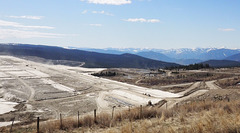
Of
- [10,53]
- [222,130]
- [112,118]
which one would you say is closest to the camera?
[222,130]

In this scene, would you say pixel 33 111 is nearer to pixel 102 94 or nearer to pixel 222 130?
pixel 102 94

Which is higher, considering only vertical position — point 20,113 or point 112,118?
point 112,118

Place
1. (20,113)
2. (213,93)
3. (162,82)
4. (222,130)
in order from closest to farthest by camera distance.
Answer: (222,130) → (20,113) → (213,93) → (162,82)

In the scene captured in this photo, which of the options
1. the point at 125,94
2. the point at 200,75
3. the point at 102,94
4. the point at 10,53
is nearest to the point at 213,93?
the point at 125,94

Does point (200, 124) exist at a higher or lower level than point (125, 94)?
higher

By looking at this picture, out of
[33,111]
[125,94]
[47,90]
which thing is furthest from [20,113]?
[125,94]

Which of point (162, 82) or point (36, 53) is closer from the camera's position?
point (162, 82)

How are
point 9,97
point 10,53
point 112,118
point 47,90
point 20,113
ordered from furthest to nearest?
1. point 10,53
2. point 47,90
3. point 9,97
4. point 20,113
5. point 112,118

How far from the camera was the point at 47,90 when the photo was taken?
41250 mm

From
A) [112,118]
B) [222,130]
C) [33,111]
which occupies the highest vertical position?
[222,130]

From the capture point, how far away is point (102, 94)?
129 feet

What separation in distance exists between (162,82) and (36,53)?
134353mm

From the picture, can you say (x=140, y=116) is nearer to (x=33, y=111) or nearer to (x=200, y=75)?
(x=33, y=111)

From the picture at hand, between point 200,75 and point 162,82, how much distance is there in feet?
46.1
